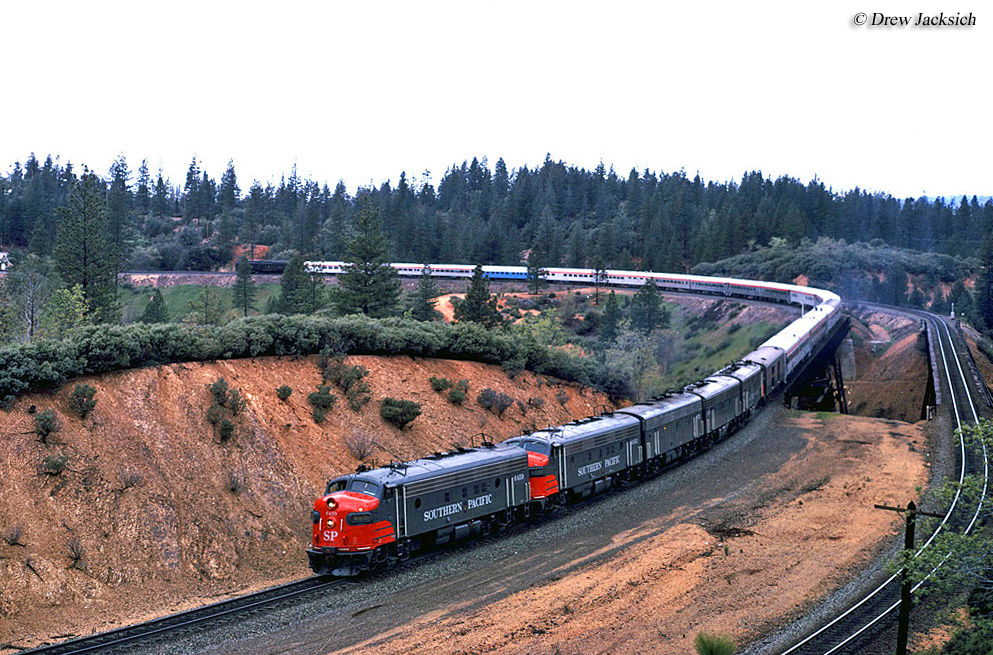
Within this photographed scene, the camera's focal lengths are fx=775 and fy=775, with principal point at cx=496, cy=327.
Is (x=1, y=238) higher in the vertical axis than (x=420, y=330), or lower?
higher

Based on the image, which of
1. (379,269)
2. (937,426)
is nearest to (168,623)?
(379,269)

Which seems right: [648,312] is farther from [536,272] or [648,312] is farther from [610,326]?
[536,272]

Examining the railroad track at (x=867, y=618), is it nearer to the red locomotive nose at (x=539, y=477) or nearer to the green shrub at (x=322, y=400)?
the red locomotive nose at (x=539, y=477)

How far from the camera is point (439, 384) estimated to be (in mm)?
39156

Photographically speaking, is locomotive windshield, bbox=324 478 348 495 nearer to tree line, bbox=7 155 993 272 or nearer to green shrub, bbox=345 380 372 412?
green shrub, bbox=345 380 372 412

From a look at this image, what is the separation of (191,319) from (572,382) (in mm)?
38769

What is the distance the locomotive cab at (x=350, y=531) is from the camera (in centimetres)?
2206

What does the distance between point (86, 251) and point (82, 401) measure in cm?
2491

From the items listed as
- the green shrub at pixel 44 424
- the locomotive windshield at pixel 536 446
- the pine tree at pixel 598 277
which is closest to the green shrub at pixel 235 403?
the green shrub at pixel 44 424

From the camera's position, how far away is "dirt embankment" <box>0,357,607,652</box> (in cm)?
2116

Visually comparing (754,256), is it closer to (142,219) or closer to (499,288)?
(499,288)

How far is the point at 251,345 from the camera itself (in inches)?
1351

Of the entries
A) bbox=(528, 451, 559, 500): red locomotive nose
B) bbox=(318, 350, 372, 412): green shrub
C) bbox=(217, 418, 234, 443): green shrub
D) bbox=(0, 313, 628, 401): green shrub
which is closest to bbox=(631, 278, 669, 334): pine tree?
bbox=(0, 313, 628, 401): green shrub

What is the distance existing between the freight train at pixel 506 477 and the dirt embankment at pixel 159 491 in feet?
11.2
